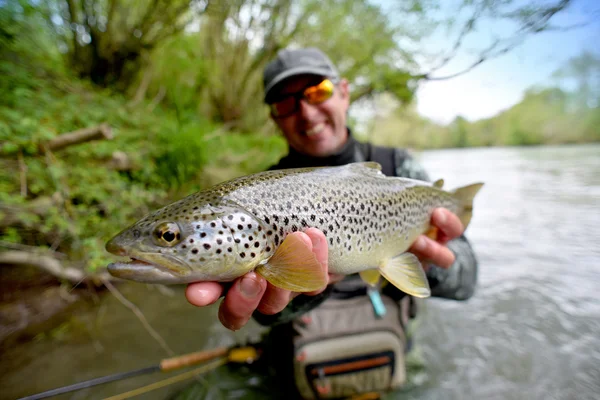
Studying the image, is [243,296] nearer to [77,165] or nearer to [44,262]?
[44,262]

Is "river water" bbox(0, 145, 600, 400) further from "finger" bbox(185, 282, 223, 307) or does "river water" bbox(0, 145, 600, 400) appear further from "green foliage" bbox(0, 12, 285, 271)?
"finger" bbox(185, 282, 223, 307)

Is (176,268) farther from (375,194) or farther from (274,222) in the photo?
(375,194)

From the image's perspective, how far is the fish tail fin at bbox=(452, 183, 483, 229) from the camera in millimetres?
1608

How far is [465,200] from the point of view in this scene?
1.63 metres

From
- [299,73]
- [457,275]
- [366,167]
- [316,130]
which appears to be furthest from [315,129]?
[457,275]

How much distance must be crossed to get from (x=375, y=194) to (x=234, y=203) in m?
0.64

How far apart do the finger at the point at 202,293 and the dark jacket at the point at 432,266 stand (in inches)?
30.9

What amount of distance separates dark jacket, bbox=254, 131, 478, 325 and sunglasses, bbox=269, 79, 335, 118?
0.39 metres

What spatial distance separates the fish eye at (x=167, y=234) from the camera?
91cm

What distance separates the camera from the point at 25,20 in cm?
408

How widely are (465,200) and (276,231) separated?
47.7 inches

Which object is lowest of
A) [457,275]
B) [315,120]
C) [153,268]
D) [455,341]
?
[455,341]

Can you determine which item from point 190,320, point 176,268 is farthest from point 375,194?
point 190,320

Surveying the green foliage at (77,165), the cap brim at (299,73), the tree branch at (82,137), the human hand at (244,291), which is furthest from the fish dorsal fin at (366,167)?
the green foliage at (77,165)
